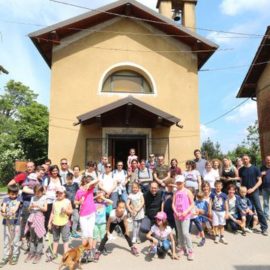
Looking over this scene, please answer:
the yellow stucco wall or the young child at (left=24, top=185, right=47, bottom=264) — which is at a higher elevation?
the yellow stucco wall

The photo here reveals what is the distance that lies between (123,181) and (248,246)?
3157 millimetres

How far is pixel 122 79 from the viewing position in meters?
11.8

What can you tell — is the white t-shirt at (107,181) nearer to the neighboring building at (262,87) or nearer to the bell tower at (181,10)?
the bell tower at (181,10)

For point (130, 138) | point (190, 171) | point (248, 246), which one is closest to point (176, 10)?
point (130, 138)

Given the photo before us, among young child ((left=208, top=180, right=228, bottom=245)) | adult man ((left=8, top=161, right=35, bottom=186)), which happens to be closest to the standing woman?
adult man ((left=8, top=161, right=35, bottom=186))

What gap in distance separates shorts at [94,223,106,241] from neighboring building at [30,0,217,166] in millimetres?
4811

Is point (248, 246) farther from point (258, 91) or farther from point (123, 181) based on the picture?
point (258, 91)

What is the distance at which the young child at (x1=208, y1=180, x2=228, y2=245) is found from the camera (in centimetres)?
670

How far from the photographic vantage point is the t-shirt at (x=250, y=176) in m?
7.34

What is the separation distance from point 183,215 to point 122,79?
722cm

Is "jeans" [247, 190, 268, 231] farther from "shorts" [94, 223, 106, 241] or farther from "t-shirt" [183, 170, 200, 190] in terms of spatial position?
"shorts" [94, 223, 106, 241]

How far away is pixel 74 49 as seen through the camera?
11.3 metres

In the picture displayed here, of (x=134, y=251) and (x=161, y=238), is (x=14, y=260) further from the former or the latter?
(x=161, y=238)

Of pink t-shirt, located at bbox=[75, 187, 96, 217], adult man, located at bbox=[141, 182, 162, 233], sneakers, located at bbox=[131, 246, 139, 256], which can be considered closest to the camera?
pink t-shirt, located at bbox=[75, 187, 96, 217]
